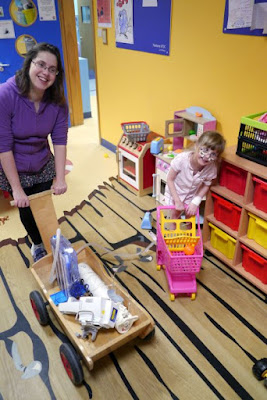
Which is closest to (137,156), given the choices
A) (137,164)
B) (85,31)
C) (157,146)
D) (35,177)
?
(137,164)

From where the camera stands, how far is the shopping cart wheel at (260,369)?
1455 mm

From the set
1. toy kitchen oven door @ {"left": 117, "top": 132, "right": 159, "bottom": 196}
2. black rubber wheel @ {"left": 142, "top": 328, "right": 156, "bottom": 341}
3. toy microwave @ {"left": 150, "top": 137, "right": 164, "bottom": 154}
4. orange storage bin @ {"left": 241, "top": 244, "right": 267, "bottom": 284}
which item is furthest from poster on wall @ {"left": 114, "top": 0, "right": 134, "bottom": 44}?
black rubber wheel @ {"left": 142, "top": 328, "right": 156, "bottom": 341}

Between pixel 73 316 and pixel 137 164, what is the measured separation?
1.54m

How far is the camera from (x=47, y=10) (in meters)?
A: 3.88

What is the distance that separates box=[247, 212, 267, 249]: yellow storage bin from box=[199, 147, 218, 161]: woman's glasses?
38 cm

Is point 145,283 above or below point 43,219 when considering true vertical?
below

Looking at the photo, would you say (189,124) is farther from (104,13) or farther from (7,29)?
(7,29)

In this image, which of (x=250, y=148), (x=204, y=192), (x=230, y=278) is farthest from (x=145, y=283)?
(x=250, y=148)

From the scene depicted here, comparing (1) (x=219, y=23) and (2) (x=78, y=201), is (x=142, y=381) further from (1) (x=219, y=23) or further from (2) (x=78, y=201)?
(1) (x=219, y=23)

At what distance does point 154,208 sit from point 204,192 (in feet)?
2.63

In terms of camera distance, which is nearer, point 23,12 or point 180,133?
point 180,133

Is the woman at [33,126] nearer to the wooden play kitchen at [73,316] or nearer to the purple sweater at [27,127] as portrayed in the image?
the purple sweater at [27,127]

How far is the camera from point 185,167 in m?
2.07

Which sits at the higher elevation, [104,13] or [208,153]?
[104,13]
